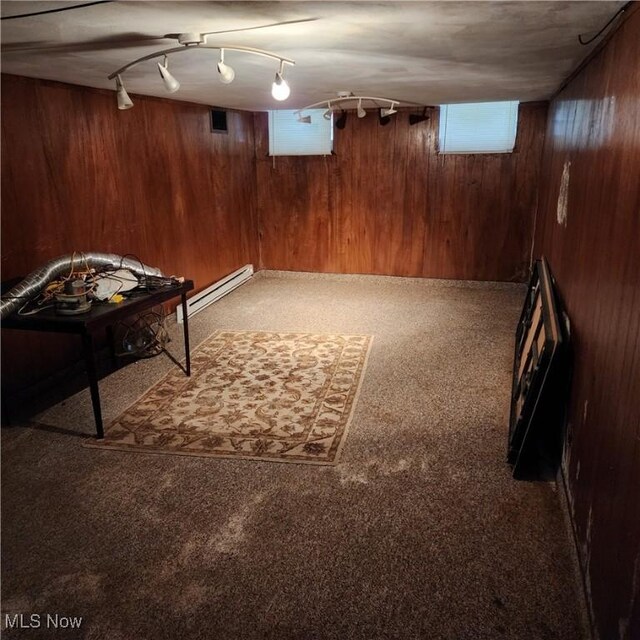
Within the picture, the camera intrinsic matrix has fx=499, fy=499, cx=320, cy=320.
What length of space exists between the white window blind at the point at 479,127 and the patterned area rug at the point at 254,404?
2.80m

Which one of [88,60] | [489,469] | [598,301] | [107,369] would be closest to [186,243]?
[107,369]

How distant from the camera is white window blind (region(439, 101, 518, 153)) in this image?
17.6ft

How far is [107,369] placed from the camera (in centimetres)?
371

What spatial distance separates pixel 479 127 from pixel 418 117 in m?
0.68

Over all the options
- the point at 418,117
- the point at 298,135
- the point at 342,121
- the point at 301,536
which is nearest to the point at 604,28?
the point at 301,536

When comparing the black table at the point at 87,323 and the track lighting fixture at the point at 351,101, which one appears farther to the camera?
the track lighting fixture at the point at 351,101

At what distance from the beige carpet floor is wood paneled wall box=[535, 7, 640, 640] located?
290 millimetres

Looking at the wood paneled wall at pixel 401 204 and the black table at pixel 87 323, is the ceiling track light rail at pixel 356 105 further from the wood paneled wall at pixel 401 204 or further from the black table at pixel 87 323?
the black table at pixel 87 323

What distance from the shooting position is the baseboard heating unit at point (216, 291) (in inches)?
194

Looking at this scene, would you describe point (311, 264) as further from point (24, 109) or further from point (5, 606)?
point (5, 606)

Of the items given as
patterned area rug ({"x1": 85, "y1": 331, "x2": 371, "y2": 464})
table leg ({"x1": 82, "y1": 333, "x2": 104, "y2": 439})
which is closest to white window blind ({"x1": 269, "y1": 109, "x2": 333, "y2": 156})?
patterned area rug ({"x1": 85, "y1": 331, "x2": 371, "y2": 464})

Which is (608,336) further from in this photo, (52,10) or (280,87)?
(52,10)

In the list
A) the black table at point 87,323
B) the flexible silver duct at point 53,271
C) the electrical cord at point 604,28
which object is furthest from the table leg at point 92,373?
the electrical cord at point 604,28

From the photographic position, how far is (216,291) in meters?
5.43
